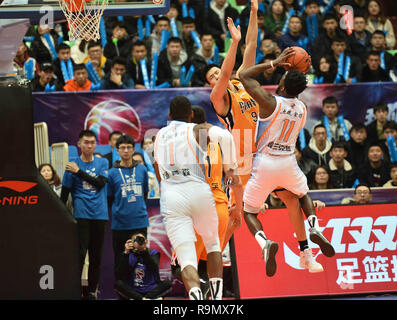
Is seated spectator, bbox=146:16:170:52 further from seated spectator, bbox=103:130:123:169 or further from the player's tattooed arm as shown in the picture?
the player's tattooed arm

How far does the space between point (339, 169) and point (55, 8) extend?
557cm

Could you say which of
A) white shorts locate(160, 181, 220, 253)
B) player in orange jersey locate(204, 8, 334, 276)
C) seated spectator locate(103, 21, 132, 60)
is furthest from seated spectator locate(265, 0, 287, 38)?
white shorts locate(160, 181, 220, 253)

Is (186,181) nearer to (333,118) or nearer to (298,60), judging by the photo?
(298,60)

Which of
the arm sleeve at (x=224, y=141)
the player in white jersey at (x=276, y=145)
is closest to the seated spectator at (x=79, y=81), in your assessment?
the player in white jersey at (x=276, y=145)

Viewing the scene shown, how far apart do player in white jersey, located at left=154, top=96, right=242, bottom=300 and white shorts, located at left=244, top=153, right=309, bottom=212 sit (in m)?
0.82

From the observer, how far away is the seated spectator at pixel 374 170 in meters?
12.3

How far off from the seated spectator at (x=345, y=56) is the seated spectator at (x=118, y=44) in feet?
13.2

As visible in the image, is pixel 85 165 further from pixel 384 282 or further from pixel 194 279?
pixel 384 282

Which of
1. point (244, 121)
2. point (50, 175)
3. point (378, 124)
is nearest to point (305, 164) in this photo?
point (378, 124)

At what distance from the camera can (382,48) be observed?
48.4ft

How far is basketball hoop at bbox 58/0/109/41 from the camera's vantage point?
376 inches

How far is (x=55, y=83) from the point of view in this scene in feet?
41.1
